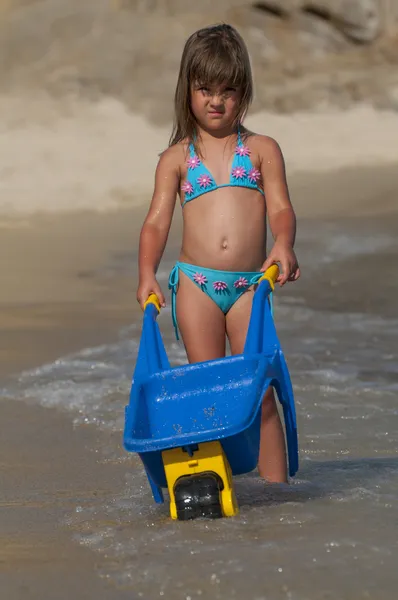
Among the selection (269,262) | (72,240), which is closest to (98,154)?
(72,240)

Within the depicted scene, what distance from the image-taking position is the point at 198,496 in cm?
328

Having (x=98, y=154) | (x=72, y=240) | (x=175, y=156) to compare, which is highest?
(x=98, y=154)

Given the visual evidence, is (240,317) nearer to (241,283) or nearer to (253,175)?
(241,283)

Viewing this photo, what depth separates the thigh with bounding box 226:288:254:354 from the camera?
382 centimetres

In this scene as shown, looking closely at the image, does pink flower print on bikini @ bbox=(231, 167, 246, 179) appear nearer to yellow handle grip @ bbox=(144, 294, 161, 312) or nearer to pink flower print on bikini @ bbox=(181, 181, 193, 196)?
pink flower print on bikini @ bbox=(181, 181, 193, 196)

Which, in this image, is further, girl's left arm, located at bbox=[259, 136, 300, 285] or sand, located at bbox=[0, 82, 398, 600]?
girl's left arm, located at bbox=[259, 136, 300, 285]

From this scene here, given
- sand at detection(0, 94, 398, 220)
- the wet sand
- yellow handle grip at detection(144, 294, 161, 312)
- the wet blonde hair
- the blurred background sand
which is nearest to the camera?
the wet sand

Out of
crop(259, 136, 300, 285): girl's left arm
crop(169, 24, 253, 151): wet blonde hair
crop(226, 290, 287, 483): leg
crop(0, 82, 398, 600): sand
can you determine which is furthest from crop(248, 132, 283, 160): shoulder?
crop(0, 82, 398, 600): sand

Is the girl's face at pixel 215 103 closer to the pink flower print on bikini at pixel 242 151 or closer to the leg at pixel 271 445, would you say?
the pink flower print on bikini at pixel 242 151

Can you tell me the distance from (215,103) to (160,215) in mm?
390

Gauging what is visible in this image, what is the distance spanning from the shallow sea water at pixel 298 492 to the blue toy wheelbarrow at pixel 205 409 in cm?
9

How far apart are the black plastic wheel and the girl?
487 millimetres

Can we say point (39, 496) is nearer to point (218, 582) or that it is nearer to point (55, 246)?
point (218, 582)

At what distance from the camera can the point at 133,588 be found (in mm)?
2863
